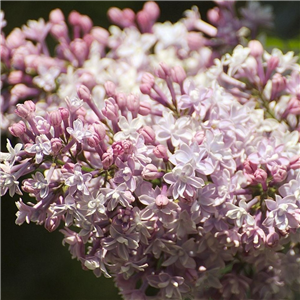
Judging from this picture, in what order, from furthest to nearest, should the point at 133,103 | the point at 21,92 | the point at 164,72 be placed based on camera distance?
1. the point at 21,92
2. the point at 164,72
3. the point at 133,103

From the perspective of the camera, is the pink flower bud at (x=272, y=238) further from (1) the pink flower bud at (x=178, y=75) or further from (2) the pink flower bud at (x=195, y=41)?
(2) the pink flower bud at (x=195, y=41)

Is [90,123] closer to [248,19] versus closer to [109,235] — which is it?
[109,235]

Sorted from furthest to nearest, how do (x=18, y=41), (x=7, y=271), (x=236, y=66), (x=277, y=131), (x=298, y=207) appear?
(x=7, y=271)
(x=18, y=41)
(x=236, y=66)
(x=277, y=131)
(x=298, y=207)

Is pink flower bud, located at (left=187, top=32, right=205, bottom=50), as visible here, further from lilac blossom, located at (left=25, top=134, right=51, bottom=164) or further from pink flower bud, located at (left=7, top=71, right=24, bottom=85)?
lilac blossom, located at (left=25, top=134, right=51, bottom=164)

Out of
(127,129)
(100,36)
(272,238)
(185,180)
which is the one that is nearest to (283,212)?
(272,238)

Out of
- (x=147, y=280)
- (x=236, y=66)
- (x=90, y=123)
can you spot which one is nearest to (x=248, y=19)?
(x=236, y=66)

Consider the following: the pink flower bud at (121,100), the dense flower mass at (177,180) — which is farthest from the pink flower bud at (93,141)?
the pink flower bud at (121,100)

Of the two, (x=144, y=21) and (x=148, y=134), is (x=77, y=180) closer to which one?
(x=148, y=134)
